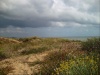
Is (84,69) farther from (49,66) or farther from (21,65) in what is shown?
(21,65)

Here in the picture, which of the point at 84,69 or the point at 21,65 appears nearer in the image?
the point at 84,69

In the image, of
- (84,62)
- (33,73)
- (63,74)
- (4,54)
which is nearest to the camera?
(63,74)

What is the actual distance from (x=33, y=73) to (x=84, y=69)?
374 cm

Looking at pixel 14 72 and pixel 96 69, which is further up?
pixel 96 69

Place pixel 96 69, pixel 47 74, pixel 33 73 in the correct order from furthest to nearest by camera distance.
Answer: pixel 33 73, pixel 47 74, pixel 96 69

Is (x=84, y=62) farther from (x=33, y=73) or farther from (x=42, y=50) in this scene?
(x=42, y=50)

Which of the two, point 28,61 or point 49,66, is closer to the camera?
point 49,66

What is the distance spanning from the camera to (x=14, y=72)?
11352 mm

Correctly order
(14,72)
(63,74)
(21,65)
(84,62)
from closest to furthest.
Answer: (63,74), (84,62), (14,72), (21,65)

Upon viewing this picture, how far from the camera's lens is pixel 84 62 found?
7898 mm

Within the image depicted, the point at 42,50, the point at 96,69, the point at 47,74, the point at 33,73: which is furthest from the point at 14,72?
the point at 42,50

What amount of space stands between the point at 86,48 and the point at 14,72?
5.52 metres

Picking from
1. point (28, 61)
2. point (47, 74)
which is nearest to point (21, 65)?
point (28, 61)

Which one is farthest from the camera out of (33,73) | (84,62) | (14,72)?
(14,72)
